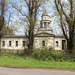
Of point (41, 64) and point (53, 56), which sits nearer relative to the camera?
point (41, 64)

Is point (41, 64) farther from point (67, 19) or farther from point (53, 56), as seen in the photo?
point (67, 19)

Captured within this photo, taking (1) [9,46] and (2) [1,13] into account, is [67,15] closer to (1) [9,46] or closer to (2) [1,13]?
(2) [1,13]

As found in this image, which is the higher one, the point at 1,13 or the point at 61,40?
the point at 1,13

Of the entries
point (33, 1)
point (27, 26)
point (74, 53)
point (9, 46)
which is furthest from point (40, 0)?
point (9, 46)

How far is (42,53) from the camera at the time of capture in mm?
13672

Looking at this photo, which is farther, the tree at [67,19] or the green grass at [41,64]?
the tree at [67,19]

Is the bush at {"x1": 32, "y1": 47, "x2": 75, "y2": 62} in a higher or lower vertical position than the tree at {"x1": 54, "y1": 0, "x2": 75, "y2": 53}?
lower

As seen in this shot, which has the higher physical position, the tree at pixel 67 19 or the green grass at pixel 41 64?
the tree at pixel 67 19

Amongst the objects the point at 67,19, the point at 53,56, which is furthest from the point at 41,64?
the point at 67,19

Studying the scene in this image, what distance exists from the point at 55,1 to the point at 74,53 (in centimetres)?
903

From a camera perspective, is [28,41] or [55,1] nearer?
[55,1]

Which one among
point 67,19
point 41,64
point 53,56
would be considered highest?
point 67,19

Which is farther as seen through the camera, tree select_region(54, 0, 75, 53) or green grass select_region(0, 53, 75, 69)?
tree select_region(54, 0, 75, 53)

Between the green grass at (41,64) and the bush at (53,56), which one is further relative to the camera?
the bush at (53,56)
